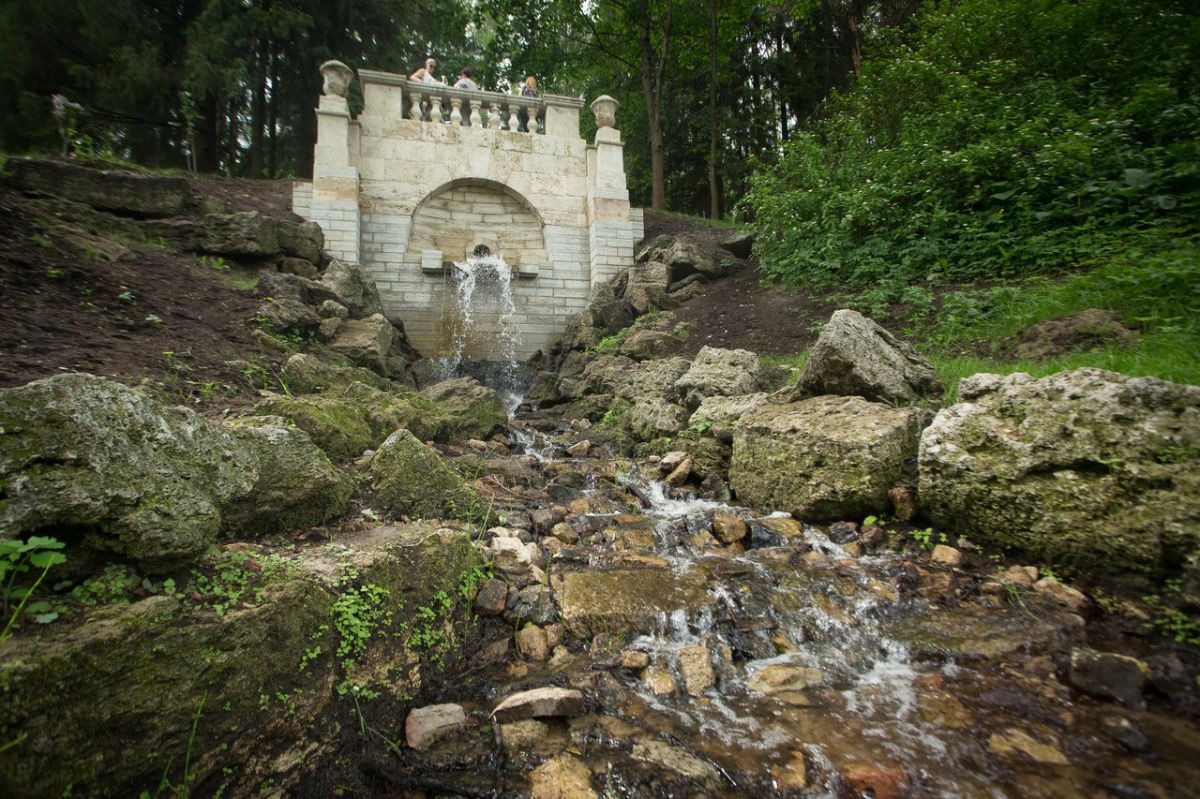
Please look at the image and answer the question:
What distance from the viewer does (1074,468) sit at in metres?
3.04

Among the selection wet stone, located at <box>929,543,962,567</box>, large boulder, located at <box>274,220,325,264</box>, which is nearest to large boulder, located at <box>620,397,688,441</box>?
wet stone, located at <box>929,543,962,567</box>

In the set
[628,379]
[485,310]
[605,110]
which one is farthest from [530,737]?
[605,110]

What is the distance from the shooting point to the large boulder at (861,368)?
15.2ft

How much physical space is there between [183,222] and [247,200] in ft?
10.2

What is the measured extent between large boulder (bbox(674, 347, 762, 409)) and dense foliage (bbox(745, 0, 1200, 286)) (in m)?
2.61

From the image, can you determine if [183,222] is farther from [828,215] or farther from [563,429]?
[828,215]

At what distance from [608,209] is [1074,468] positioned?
11078mm

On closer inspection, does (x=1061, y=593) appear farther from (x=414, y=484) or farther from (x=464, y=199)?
(x=464, y=199)

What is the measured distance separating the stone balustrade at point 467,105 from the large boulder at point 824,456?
10676 mm

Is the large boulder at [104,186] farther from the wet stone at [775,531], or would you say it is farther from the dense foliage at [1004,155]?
the dense foliage at [1004,155]

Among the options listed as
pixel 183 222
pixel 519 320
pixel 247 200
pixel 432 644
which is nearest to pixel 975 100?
pixel 519 320

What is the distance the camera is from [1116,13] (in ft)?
26.2

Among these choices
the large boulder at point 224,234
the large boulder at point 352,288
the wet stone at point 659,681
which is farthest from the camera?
the large boulder at point 352,288

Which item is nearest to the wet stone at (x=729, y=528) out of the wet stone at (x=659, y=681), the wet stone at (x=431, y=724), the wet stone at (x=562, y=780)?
the wet stone at (x=659, y=681)
